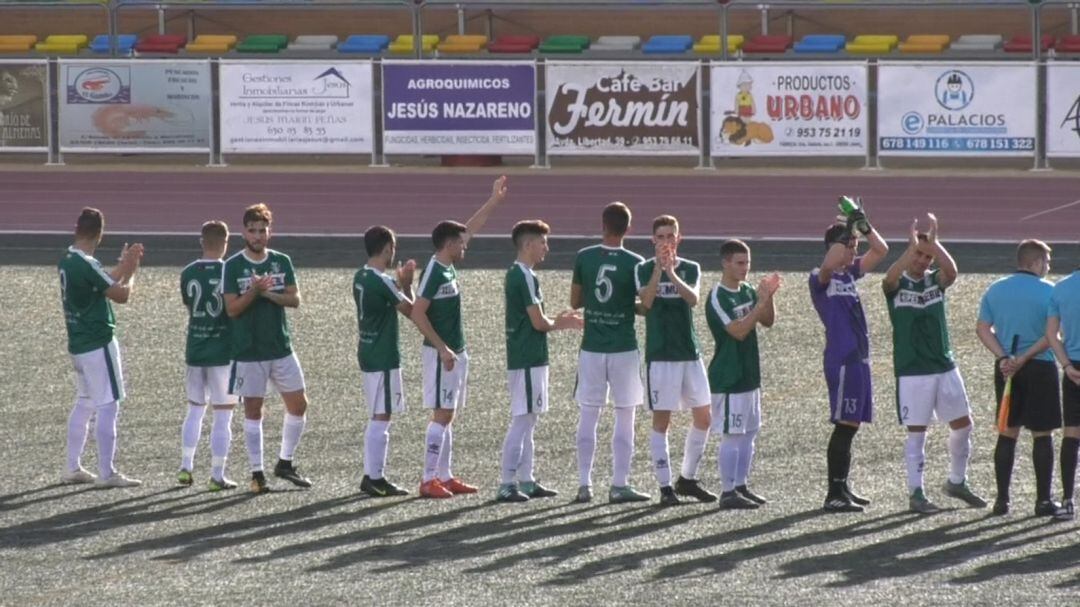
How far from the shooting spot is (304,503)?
1212 centimetres

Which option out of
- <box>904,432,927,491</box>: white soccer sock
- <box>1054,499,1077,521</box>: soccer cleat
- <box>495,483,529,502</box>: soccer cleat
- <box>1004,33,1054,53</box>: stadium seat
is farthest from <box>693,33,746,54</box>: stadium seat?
<box>1054,499,1077,521</box>: soccer cleat

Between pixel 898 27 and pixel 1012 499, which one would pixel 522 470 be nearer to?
pixel 1012 499

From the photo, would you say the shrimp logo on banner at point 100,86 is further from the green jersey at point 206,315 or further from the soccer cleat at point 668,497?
the soccer cleat at point 668,497

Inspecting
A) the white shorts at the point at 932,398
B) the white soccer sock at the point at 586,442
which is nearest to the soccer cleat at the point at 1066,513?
the white shorts at the point at 932,398

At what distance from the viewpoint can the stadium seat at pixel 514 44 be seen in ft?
121

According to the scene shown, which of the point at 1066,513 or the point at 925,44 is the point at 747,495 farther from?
the point at 925,44

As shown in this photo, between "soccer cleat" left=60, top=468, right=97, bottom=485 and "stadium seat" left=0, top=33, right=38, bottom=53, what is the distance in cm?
2864

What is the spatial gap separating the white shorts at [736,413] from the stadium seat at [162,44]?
92.5ft

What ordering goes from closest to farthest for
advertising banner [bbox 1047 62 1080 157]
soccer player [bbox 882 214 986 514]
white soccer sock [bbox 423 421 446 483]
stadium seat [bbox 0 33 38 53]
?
soccer player [bbox 882 214 986 514]
white soccer sock [bbox 423 421 446 483]
advertising banner [bbox 1047 62 1080 157]
stadium seat [bbox 0 33 38 53]

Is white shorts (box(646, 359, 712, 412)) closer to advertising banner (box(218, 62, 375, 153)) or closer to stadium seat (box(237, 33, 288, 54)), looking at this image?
advertising banner (box(218, 62, 375, 153))

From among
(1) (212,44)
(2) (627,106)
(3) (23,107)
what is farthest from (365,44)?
(2) (627,106)

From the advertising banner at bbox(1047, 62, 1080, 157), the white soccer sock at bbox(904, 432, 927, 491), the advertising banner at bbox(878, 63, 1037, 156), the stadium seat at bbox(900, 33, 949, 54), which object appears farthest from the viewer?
the stadium seat at bbox(900, 33, 949, 54)

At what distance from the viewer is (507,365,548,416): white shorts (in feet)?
40.3

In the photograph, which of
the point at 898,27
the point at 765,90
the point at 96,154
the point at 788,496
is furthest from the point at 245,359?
the point at 898,27
